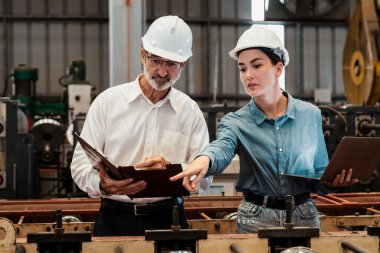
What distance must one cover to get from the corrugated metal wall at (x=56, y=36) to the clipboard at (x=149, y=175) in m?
8.98

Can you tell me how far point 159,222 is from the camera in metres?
2.32

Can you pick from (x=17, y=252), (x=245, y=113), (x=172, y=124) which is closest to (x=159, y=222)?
(x=172, y=124)

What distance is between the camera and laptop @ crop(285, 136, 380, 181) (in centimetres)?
198

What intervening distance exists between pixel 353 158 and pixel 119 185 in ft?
2.63

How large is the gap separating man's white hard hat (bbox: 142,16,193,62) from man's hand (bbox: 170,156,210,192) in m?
0.58

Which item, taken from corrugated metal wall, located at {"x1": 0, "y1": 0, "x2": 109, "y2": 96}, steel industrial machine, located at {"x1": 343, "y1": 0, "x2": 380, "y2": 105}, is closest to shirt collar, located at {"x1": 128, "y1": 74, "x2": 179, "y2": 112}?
steel industrial machine, located at {"x1": 343, "y1": 0, "x2": 380, "y2": 105}

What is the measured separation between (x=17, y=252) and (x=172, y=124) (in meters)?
0.87

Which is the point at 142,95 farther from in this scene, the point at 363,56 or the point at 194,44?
the point at 194,44

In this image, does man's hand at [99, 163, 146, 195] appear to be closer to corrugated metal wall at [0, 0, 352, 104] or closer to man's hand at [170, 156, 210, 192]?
man's hand at [170, 156, 210, 192]

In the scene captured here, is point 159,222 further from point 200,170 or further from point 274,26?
point 274,26

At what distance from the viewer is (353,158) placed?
2.04 metres

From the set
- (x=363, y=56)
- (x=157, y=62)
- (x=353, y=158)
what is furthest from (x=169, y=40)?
(x=363, y=56)

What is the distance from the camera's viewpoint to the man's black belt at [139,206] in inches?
90.4

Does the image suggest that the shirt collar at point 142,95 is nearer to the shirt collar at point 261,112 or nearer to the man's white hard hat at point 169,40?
the man's white hard hat at point 169,40
